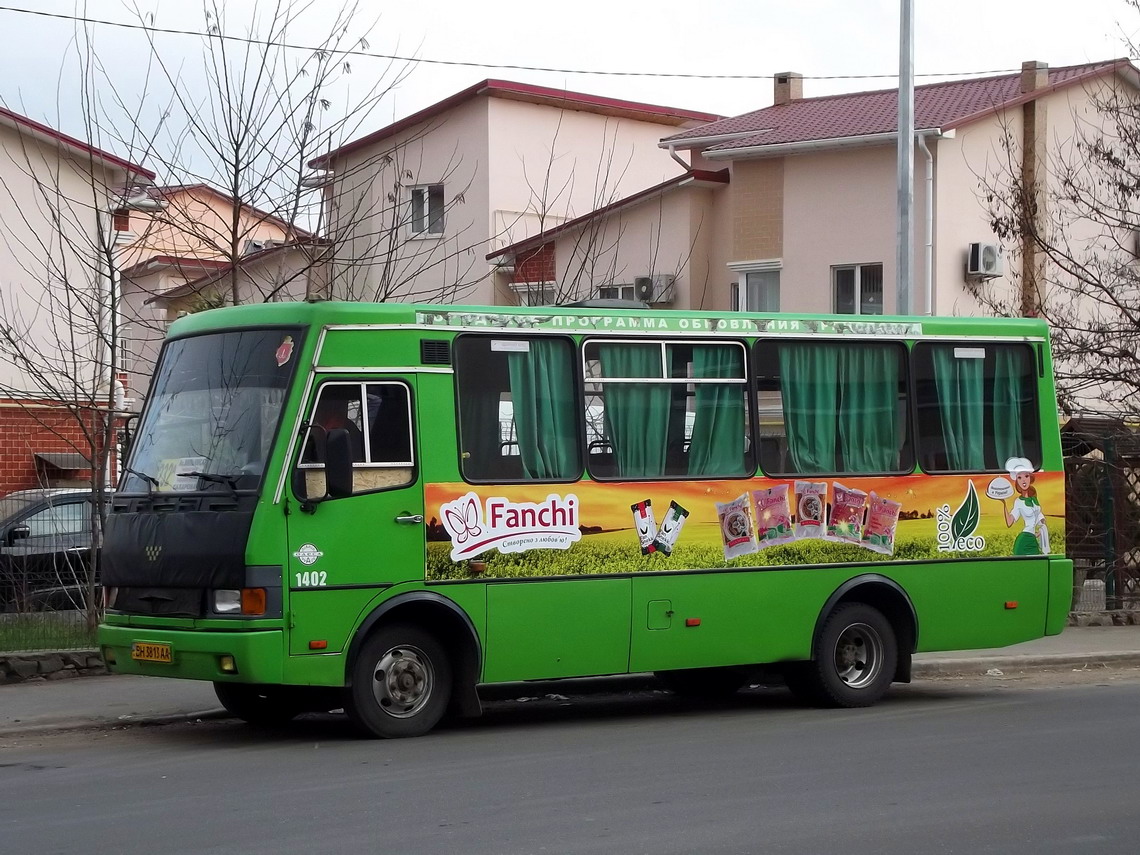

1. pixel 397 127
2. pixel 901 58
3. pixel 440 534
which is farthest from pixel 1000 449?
pixel 397 127

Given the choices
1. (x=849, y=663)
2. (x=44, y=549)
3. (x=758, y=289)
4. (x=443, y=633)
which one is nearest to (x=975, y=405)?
(x=849, y=663)

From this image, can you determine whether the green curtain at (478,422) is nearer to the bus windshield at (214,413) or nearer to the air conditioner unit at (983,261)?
the bus windshield at (214,413)

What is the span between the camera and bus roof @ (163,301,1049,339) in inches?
418

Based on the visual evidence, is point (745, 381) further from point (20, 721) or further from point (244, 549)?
point (20, 721)

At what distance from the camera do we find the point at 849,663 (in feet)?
41.6

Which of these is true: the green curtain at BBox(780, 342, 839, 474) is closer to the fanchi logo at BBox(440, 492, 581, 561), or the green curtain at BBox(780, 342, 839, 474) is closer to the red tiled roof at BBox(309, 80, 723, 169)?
the fanchi logo at BBox(440, 492, 581, 561)

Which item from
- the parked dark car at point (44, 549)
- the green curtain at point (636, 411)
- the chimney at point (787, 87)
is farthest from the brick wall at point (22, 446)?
the chimney at point (787, 87)

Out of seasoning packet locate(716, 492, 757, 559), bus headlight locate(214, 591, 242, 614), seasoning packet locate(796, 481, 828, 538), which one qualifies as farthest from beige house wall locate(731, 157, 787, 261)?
bus headlight locate(214, 591, 242, 614)

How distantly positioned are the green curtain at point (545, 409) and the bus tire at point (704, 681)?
283 centimetres

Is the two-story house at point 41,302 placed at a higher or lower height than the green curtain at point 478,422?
higher

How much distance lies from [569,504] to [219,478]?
92.9 inches

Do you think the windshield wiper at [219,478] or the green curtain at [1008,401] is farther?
the green curtain at [1008,401]

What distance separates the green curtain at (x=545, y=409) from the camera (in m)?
11.2

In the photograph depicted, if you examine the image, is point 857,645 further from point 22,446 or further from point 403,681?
point 22,446
